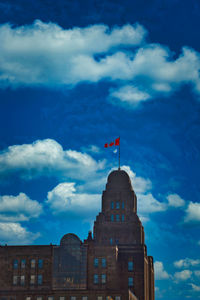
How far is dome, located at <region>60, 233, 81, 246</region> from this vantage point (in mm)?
139750

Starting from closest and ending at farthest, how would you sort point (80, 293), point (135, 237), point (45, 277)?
point (80, 293) < point (45, 277) < point (135, 237)

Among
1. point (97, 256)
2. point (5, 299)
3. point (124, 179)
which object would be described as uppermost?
point (124, 179)

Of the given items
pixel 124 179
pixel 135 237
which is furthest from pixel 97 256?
pixel 124 179

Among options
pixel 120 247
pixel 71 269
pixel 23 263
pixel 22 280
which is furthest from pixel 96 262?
pixel 22 280

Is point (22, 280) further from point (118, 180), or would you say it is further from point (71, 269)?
point (118, 180)

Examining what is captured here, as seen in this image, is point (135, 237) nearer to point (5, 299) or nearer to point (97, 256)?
point (97, 256)

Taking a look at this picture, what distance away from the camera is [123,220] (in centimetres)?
15475

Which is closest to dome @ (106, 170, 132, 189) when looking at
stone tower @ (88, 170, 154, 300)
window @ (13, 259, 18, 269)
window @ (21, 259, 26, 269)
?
stone tower @ (88, 170, 154, 300)

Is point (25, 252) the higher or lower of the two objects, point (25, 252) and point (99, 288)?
the higher

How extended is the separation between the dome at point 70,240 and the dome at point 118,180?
1006 inches

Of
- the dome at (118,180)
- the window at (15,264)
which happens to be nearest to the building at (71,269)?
the window at (15,264)

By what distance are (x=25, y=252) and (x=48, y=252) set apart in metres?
6.71

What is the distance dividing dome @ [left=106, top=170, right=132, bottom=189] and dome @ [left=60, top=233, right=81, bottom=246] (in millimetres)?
25544

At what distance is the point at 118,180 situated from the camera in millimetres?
160750
